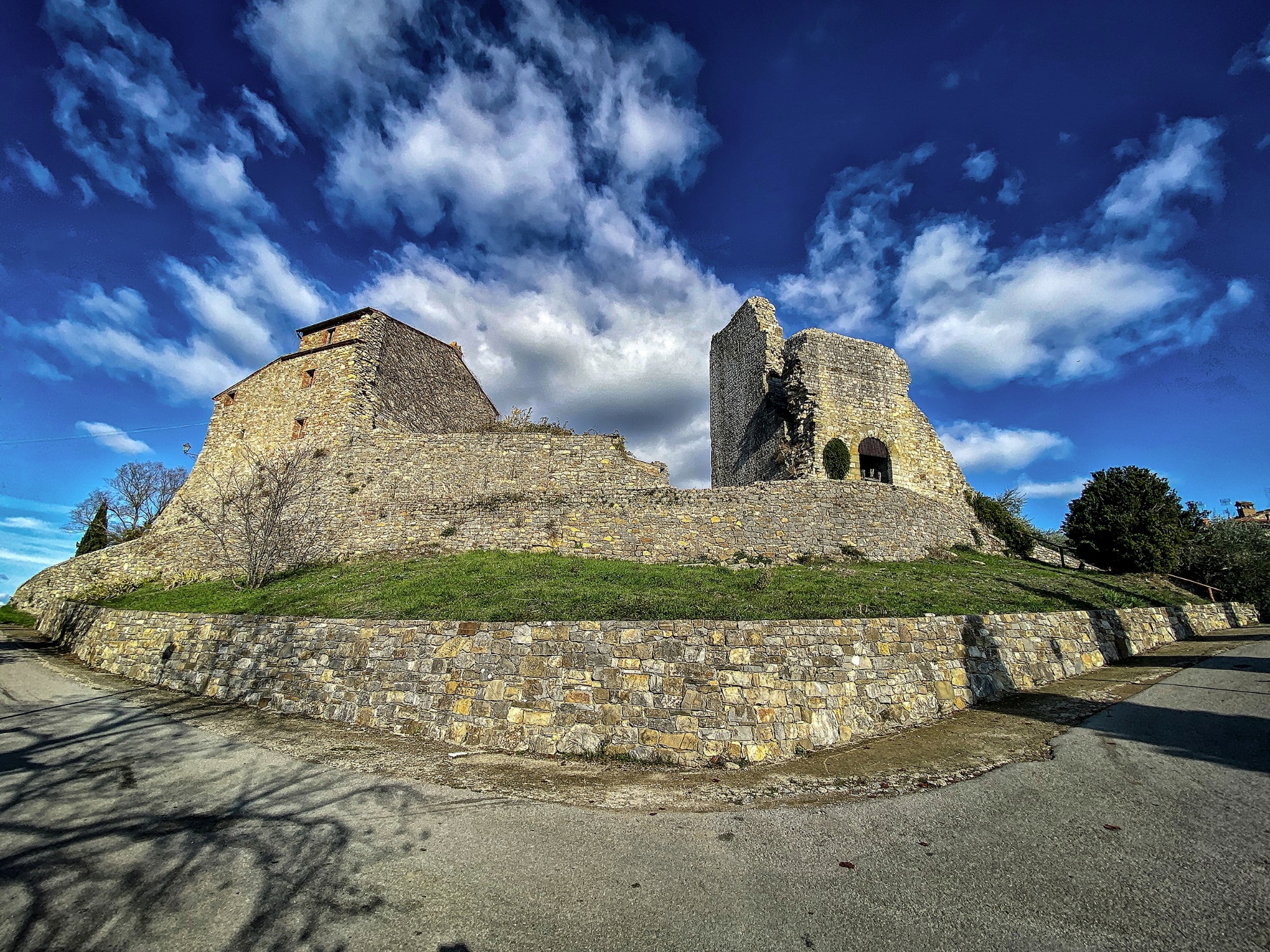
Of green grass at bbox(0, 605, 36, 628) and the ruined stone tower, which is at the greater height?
the ruined stone tower

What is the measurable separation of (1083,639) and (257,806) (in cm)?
1629

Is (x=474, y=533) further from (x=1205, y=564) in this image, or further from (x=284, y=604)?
(x=1205, y=564)

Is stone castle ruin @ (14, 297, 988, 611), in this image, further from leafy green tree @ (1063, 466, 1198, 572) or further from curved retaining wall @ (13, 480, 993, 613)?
leafy green tree @ (1063, 466, 1198, 572)

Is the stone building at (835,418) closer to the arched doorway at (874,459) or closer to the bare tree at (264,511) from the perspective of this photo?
the arched doorway at (874,459)

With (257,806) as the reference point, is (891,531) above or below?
above

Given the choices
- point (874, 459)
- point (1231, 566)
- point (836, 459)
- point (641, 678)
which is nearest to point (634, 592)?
point (641, 678)

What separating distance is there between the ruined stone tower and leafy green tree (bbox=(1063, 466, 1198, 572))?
1066 inches

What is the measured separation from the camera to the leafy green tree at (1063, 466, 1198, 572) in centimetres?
1995

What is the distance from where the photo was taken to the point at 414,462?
787 inches

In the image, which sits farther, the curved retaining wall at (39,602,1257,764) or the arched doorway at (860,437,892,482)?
the arched doorway at (860,437,892,482)

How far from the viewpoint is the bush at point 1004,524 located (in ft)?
71.4

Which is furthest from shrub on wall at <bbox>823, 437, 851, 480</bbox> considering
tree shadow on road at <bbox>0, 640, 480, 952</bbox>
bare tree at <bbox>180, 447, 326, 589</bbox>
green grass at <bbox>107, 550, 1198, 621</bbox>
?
bare tree at <bbox>180, 447, 326, 589</bbox>

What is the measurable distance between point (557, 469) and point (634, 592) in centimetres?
946

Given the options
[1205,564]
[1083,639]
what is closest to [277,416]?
[1083,639]
